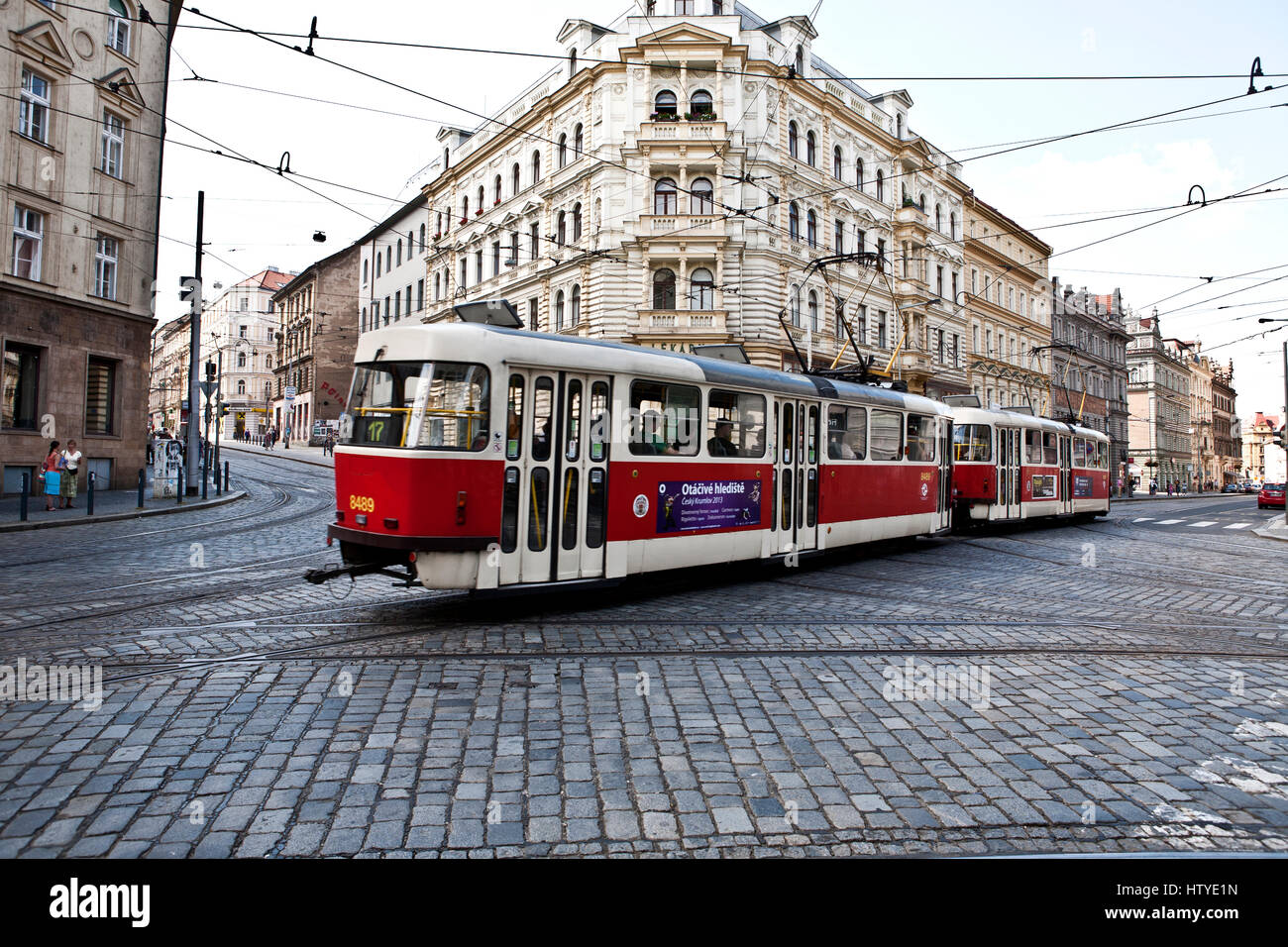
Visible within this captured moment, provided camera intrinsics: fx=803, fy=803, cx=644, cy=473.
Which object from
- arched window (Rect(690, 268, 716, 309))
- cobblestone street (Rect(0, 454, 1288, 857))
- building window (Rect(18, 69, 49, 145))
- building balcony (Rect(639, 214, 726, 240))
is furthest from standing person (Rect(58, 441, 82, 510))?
arched window (Rect(690, 268, 716, 309))

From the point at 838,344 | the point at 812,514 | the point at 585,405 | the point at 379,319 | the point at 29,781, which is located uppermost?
the point at 379,319

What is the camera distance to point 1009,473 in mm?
20109

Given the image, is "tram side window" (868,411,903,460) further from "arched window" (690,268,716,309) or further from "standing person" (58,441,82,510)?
"standing person" (58,441,82,510)

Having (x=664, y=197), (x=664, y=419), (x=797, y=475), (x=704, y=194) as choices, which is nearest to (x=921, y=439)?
(x=797, y=475)

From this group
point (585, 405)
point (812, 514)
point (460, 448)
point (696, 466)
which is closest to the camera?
point (460, 448)

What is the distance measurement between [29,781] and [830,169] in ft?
118

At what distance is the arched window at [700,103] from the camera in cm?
3053

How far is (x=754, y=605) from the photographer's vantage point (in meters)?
8.36

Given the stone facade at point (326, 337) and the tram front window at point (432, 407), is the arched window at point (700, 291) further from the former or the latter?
the stone facade at point (326, 337)

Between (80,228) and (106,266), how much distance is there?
1400 millimetres

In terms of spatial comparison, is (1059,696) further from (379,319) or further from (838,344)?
(379,319)
